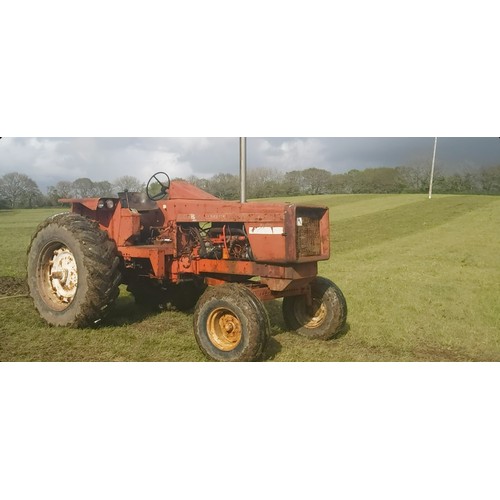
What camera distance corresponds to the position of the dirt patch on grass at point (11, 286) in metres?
7.19

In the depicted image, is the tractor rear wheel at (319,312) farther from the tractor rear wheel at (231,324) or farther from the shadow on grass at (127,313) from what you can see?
the shadow on grass at (127,313)

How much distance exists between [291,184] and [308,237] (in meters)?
2.62

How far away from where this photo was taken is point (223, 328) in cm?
495

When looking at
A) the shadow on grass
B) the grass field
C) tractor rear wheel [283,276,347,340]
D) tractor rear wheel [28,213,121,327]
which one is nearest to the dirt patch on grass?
the grass field

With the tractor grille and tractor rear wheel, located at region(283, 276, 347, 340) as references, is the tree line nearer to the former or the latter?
the tractor grille

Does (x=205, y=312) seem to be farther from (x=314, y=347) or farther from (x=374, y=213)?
(x=374, y=213)

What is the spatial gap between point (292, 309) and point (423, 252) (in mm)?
6599

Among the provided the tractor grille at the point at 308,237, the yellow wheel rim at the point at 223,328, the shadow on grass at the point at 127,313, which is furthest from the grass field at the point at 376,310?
the tractor grille at the point at 308,237

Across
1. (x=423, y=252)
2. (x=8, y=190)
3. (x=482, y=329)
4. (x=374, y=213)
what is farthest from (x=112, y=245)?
(x=374, y=213)

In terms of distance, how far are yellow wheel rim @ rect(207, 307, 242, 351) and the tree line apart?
189 cm

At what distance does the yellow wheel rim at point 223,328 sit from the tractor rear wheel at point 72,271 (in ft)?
4.64

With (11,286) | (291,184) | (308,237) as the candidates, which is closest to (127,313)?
(11,286)

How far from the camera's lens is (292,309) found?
5.94 metres

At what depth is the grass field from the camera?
5172 mm
